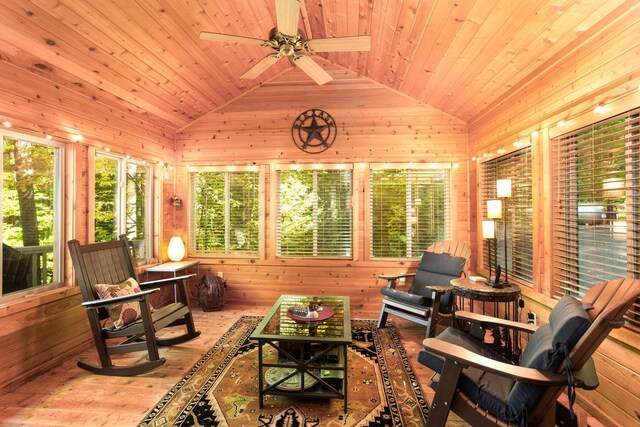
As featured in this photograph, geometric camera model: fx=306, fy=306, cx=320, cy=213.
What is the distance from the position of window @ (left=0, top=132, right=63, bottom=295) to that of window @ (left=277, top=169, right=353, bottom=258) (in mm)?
2558

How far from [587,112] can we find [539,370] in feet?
6.34

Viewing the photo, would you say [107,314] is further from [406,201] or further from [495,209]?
[495,209]

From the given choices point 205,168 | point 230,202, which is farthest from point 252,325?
point 205,168

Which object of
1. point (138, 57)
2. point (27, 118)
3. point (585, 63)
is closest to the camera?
point (585, 63)

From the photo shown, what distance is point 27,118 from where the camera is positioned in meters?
2.69

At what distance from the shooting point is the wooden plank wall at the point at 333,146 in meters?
4.38

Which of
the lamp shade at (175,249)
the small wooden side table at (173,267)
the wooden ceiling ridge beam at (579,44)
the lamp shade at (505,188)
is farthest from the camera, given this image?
the lamp shade at (175,249)

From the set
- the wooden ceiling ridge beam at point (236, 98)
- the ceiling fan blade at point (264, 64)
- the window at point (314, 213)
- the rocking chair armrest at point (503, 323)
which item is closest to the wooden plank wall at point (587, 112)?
the rocking chair armrest at point (503, 323)

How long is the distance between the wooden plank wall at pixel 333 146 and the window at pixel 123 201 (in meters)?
0.44

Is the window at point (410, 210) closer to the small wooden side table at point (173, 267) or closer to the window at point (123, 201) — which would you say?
the small wooden side table at point (173, 267)

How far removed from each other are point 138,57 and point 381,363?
148 inches

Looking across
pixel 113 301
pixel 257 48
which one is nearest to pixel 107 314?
pixel 113 301

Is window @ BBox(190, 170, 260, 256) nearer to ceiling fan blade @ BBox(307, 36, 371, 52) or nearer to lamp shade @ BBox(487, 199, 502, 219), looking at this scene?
ceiling fan blade @ BBox(307, 36, 371, 52)

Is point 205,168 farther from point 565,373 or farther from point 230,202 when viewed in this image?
point 565,373
